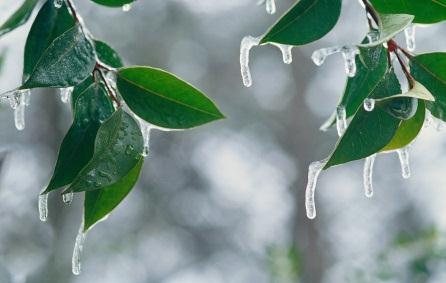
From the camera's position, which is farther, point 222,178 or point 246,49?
point 222,178

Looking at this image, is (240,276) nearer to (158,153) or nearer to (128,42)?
(158,153)

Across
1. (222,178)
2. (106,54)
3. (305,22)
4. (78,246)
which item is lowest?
(222,178)

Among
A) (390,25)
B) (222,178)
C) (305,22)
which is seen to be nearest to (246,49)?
(305,22)

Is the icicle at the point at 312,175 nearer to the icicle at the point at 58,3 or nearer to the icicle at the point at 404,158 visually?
the icicle at the point at 404,158

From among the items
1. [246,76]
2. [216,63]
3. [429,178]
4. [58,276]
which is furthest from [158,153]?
[246,76]

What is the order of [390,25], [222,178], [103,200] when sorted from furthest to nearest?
1. [222,178]
2. [103,200]
3. [390,25]

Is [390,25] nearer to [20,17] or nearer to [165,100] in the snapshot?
[165,100]

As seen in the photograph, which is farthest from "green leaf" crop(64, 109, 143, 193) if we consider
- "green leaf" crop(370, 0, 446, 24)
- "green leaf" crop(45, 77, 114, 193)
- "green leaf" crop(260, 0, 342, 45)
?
"green leaf" crop(370, 0, 446, 24)
